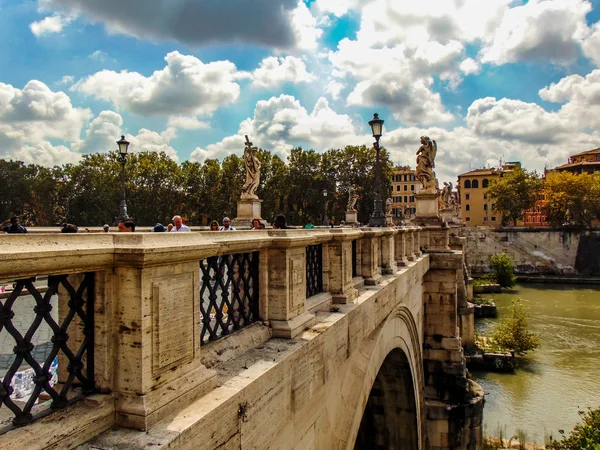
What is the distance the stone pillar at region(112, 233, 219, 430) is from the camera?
2.05 m

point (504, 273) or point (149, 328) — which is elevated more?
point (149, 328)

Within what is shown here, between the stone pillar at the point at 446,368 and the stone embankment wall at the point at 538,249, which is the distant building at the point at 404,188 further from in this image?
the stone pillar at the point at 446,368

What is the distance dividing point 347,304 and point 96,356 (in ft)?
10.4

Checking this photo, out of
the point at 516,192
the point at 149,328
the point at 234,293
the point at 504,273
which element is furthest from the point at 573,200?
the point at 149,328

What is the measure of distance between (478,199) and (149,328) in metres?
80.2

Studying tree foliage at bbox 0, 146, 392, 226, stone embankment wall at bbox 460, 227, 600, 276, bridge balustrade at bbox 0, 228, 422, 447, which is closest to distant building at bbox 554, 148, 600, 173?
stone embankment wall at bbox 460, 227, 600, 276

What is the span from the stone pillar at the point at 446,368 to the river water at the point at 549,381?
5.18 meters

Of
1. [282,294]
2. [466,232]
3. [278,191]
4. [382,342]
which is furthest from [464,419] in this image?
[466,232]

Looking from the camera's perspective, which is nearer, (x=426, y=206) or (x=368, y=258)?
(x=368, y=258)

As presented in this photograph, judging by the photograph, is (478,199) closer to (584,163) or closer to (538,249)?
(584,163)

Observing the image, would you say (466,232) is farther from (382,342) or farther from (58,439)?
(58,439)

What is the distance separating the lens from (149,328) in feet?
6.91

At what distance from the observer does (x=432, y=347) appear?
13.2 meters

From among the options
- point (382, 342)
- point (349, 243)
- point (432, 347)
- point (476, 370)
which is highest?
point (349, 243)
